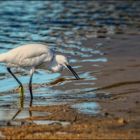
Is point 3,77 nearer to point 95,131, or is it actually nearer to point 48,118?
point 48,118

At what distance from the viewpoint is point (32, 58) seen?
10828mm

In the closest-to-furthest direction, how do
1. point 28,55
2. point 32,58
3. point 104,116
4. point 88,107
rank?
point 104,116 < point 88,107 < point 28,55 < point 32,58

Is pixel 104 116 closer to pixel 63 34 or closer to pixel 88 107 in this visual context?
pixel 88 107

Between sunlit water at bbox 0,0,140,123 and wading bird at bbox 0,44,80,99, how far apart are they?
0.52 meters

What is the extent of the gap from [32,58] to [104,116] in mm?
2611

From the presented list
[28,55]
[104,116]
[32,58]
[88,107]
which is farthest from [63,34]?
[104,116]

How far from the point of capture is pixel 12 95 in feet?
36.0

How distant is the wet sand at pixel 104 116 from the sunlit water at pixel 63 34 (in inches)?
9.1

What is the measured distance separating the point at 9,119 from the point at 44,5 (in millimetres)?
22433

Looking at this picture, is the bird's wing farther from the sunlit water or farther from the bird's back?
the sunlit water

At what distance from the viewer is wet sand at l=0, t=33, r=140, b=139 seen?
7.44m

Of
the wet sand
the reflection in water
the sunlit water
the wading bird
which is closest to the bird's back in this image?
the wading bird

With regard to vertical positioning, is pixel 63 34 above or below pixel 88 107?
below

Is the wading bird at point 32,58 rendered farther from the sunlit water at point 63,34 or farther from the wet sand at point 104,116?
the wet sand at point 104,116
